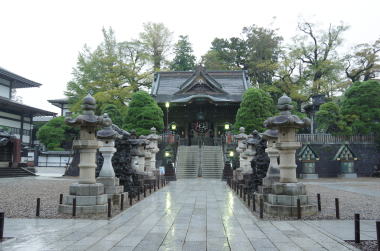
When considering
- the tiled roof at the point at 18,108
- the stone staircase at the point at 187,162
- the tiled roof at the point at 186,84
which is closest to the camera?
the stone staircase at the point at 187,162

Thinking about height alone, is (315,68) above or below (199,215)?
above

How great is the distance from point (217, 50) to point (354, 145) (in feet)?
116

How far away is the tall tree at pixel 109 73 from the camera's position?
39.8 metres

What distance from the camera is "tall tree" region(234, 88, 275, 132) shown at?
31.2 metres

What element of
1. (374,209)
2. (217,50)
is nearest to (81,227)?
(374,209)

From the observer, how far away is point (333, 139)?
109ft

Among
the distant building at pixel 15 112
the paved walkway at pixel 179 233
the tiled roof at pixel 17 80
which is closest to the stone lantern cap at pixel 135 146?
the paved walkway at pixel 179 233

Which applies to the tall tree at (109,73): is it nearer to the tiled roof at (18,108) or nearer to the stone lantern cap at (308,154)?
the tiled roof at (18,108)

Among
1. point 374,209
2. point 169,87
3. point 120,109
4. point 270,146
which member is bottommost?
point 374,209

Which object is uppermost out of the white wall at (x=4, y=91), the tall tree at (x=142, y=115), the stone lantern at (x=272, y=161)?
the white wall at (x=4, y=91)

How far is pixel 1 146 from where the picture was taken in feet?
98.1

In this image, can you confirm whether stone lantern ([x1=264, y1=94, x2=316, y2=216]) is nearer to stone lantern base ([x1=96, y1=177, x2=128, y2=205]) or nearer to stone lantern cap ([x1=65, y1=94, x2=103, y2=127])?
stone lantern base ([x1=96, y1=177, x2=128, y2=205])

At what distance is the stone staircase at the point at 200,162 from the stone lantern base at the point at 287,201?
18577 millimetres

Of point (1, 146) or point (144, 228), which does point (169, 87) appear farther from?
point (144, 228)
